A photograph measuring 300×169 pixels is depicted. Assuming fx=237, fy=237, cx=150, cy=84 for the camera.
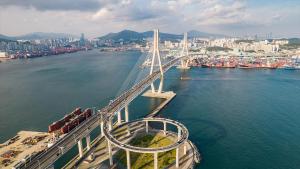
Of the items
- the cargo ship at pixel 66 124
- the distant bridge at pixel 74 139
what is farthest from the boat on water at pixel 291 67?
Answer: the cargo ship at pixel 66 124

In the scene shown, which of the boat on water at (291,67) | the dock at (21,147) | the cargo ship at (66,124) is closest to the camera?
the dock at (21,147)

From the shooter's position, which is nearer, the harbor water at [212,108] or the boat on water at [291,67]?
the harbor water at [212,108]

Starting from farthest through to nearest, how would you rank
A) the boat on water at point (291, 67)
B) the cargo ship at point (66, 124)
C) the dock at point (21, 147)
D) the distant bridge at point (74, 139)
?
the boat on water at point (291, 67) → the cargo ship at point (66, 124) → the dock at point (21, 147) → the distant bridge at point (74, 139)

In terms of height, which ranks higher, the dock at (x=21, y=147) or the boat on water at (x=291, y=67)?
the boat on water at (x=291, y=67)

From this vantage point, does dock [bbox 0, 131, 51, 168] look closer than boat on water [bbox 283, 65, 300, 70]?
Yes

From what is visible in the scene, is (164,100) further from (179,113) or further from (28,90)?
(28,90)

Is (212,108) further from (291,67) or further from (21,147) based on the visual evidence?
(291,67)

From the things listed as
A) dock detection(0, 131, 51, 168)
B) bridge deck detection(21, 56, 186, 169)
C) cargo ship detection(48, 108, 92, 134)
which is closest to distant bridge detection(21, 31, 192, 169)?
bridge deck detection(21, 56, 186, 169)

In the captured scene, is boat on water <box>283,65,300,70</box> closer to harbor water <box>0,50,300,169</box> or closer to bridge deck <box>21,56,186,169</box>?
harbor water <box>0,50,300,169</box>

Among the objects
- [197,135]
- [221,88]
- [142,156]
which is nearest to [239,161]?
[197,135]

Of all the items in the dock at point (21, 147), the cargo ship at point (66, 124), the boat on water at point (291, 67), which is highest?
the boat on water at point (291, 67)

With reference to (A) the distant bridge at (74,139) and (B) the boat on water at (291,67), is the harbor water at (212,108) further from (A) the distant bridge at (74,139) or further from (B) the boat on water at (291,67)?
(B) the boat on water at (291,67)
